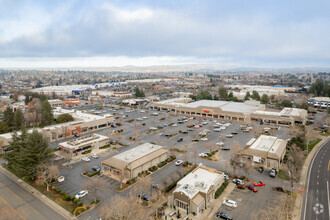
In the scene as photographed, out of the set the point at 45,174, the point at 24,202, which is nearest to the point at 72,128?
the point at 45,174

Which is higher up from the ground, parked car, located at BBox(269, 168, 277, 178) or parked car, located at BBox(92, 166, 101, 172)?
parked car, located at BBox(269, 168, 277, 178)

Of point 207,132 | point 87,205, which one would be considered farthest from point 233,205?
point 207,132

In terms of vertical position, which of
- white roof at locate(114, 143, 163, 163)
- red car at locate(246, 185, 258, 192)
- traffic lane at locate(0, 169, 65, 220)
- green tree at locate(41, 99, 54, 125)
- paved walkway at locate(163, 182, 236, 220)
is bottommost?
paved walkway at locate(163, 182, 236, 220)

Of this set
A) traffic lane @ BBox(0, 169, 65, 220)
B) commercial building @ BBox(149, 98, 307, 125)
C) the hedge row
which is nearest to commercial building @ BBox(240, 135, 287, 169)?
the hedge row

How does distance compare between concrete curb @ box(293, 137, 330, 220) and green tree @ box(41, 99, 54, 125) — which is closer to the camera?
concrete curb @ box(293, 137, 330, 220)

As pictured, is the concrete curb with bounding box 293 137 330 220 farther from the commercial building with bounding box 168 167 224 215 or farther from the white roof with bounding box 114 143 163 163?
the white roof with bounding box 114 143 163 163

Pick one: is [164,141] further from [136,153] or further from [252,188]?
[252,188]

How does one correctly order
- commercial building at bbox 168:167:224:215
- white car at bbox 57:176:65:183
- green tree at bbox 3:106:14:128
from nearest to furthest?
commercial building at bbox 168:167:224:215
white car at bbox 57:176:65:183
green tree at bbox 3:106:14:128
